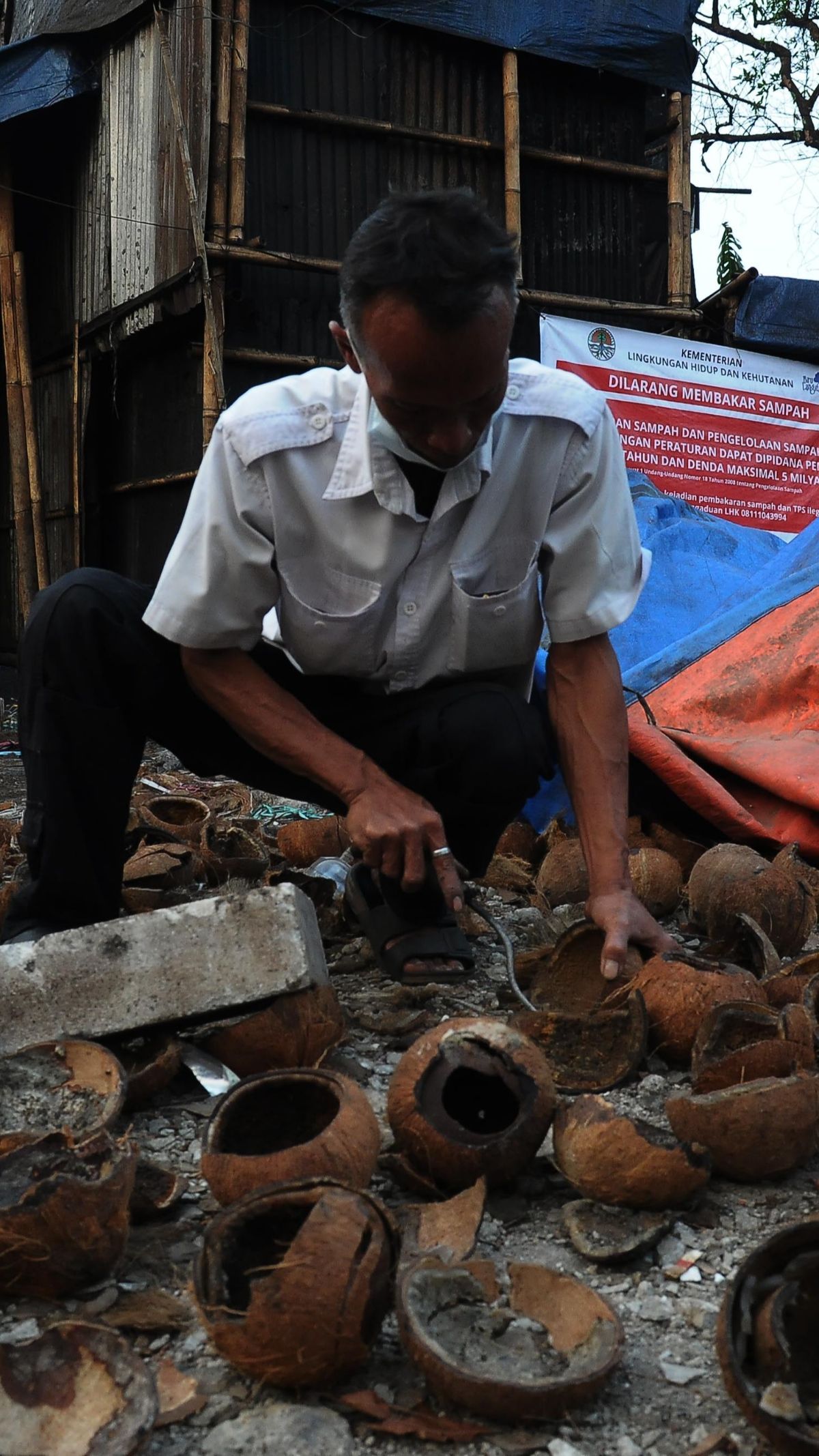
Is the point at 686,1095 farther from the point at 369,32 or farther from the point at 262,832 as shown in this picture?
the point at 369,32

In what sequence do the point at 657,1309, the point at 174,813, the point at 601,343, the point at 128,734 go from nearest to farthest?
1. the point at 657,1309
2. the point at 128,734
3. the point at 174,813
4. the point at 601,343

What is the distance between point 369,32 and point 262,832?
498cm

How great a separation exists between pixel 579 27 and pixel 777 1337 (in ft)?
24.5

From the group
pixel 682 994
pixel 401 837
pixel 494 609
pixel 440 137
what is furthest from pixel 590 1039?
pixel 440 137

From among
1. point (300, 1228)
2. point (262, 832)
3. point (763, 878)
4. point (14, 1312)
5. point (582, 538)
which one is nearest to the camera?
point (300, 1228)

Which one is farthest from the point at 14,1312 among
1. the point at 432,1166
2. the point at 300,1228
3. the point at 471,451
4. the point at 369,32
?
the point at 369,32

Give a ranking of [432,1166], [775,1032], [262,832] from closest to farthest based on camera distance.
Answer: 1. [432,1166]
2. [775,1032]
3. [262,832]

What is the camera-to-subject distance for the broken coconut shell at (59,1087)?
6.26ft

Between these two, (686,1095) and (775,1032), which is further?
(775,1032)

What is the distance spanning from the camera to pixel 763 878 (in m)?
A: 2.86

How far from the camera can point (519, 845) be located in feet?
12.5

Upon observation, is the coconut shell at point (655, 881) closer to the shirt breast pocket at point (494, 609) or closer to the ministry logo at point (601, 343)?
the shirt breast pocket at point (494, 609)

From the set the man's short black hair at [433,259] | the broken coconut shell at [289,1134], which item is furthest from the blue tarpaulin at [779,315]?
the broken coconut shell at [289,1134]

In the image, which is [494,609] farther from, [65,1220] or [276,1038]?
[65,1220]
